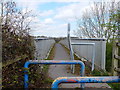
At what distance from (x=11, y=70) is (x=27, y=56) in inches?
31.9

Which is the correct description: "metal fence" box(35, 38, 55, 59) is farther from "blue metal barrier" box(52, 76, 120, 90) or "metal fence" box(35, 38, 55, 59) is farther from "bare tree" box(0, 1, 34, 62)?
"blue metal barrier" box(52, 76, 120, 90)

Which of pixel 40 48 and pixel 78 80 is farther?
pixel 40 48

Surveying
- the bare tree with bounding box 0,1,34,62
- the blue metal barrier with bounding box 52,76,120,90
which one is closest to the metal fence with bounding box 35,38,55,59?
the bare tree with bounding box 0,1,34,62

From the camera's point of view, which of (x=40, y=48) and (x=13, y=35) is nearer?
(x=13, y=35)

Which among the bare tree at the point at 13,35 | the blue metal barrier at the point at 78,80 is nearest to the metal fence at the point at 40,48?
the bare tree at the point at 13,35

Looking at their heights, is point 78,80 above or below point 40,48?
below

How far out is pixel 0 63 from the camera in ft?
9.50

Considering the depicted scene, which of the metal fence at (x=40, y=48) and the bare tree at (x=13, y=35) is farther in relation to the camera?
the metal fence at (x=40, y=48)

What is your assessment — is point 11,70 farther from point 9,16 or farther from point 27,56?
point 9,16

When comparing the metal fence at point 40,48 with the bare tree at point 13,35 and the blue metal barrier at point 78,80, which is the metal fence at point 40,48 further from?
the blue metal barrier at point 78,80

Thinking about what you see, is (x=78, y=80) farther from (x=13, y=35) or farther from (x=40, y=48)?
(x=40, y=48)

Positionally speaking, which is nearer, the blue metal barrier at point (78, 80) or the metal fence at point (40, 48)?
the blue metal barrier at point (78, 80)

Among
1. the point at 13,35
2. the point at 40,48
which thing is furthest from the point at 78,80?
the point at 40,48

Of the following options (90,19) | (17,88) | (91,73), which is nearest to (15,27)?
(17,88)
